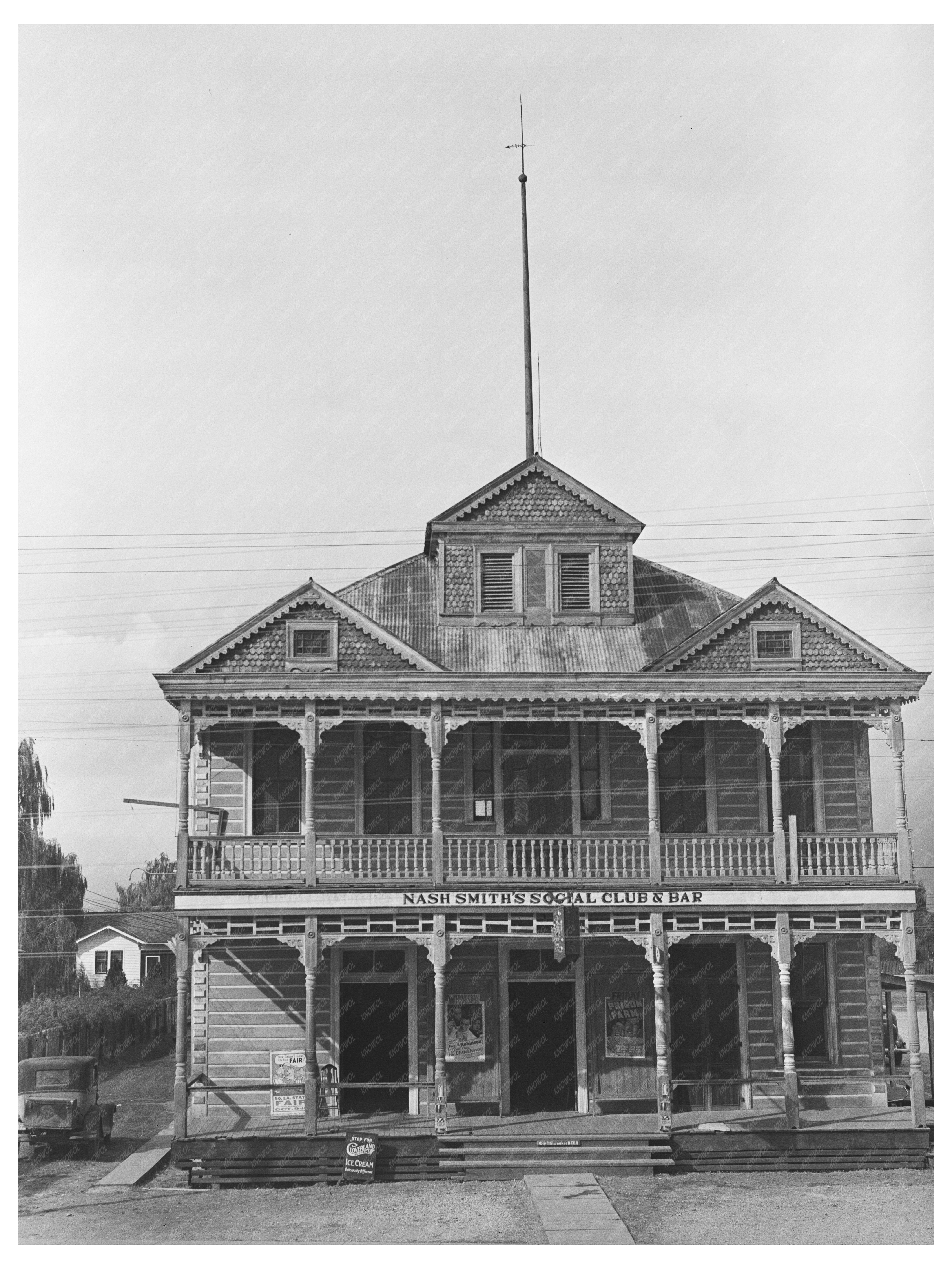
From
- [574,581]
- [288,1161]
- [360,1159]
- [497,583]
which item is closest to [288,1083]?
[288,1161]

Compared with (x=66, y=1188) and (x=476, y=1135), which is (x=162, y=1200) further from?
(x=476, y=1135)

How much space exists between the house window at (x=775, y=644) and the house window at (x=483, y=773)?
16.0 ft

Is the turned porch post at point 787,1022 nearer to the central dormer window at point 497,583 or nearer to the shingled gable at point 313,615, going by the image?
the shingled gable at point 313,615

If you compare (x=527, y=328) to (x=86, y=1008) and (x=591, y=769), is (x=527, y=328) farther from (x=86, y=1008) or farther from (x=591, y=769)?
(x=86, y=1008)

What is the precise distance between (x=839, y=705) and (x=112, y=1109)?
1475cm

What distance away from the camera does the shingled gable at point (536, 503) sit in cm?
2625

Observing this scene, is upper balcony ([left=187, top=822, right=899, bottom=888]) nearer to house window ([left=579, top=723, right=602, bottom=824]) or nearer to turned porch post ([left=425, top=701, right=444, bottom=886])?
turned porch post ([left=425, top=701, right=444, bottom=886])

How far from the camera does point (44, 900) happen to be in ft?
140

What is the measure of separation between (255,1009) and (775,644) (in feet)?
36.4

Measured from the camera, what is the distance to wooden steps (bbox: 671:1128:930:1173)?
21797 millimetres

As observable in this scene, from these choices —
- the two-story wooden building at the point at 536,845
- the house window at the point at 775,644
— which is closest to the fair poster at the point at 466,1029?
the two-story wooden building at the point at 536,845

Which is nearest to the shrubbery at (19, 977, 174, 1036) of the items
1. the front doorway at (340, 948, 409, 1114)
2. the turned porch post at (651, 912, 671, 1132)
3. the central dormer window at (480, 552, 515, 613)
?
the front doorway at (340, 948, 409, 1114)

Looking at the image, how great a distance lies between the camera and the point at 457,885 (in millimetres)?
23156
